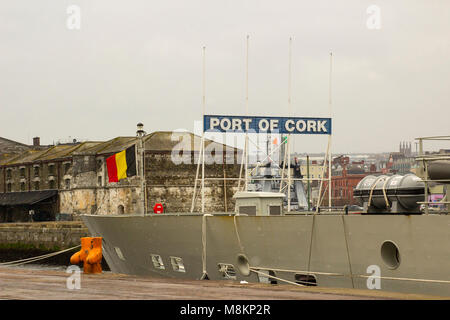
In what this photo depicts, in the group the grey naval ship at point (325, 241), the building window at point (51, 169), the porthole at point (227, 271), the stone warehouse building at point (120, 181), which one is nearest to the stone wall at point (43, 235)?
the stone warehouse building at point (120, 181)

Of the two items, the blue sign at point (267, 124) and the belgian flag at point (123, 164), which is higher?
the blue sign at point (267, 124)

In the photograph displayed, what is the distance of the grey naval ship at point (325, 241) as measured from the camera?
14805 mm

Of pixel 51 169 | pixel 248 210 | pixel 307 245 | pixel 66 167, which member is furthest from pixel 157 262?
pixel 51 169

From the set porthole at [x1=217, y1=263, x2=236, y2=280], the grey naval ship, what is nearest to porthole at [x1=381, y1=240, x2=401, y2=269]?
the grey naval ship

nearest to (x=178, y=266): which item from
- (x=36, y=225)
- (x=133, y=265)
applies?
(x=133, y=265)

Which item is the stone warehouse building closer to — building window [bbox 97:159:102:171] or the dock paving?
building window [bbox 97:159:102:171]

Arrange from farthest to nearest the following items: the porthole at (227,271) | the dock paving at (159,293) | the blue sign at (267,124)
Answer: the blue sign at (267,124) < the porthole at (227,271) < the dock paving at (159,293)

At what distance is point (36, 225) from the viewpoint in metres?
68.2

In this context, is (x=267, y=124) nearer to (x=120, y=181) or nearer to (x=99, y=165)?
(x=120, y=181)

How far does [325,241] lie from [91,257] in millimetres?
5877

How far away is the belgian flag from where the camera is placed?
974 inches

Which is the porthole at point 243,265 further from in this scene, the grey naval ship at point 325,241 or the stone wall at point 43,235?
the stone wall at point 43,235

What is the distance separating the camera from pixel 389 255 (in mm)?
15539

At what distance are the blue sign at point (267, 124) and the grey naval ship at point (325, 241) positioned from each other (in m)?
2.79
